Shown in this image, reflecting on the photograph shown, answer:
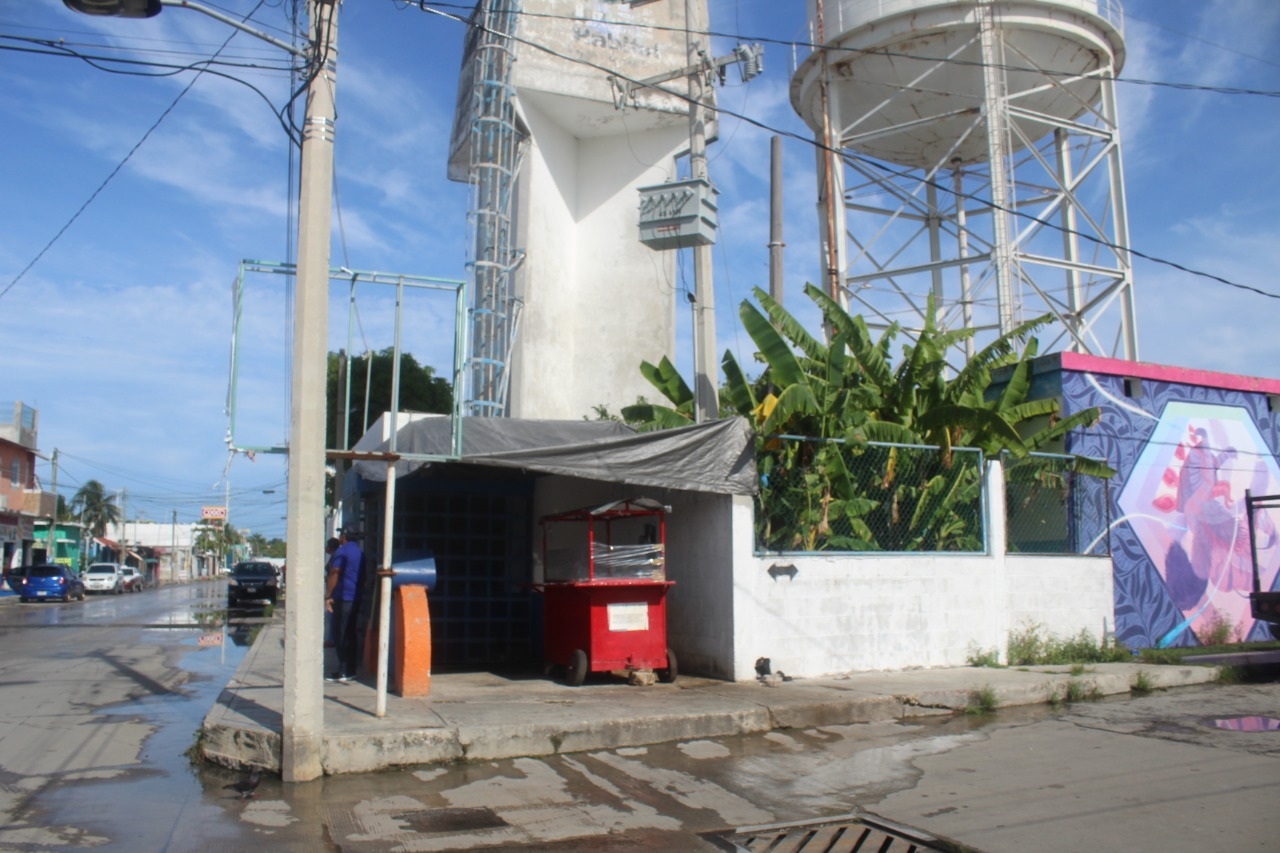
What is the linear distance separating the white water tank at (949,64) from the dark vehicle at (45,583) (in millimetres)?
35573

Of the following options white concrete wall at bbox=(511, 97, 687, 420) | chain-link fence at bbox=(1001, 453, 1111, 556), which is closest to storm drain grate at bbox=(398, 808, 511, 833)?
chain-link fence at bbox=(1001, 453, 1111, 556)

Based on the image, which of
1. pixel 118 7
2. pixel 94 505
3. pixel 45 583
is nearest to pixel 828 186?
pixel 118 7

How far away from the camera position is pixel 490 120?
938 inches

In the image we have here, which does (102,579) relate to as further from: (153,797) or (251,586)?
(153,797)

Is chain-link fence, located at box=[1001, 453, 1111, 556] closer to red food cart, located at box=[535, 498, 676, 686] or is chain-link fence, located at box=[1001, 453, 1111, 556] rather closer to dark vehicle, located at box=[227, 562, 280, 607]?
red food cart, located at box=[535, 498, 676, 686]

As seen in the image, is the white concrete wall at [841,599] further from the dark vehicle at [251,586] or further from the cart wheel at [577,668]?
the dark vehicle at [251,586]

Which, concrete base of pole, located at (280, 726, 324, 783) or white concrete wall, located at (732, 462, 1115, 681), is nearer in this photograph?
concrete base of pole, located at (280, 726, 324, 783)

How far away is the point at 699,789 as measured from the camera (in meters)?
6.80

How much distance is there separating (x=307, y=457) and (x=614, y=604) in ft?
14.4

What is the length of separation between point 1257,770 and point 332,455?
7.10 meters

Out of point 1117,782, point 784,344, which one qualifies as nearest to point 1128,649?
point 784,344

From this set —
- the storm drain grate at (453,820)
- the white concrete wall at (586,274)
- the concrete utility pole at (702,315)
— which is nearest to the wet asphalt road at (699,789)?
the storm drain grate at (453,820)

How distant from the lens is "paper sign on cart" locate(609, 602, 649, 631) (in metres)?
10.5

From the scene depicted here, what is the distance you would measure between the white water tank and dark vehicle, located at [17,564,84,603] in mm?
35573
